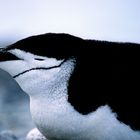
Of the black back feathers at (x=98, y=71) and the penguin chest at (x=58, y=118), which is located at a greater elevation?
the black back feathers at (x=98, y=71)

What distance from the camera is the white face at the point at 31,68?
7.78 feet

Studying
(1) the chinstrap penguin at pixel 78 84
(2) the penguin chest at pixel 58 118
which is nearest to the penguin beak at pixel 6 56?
(1) the chinstrap penguin at pixel 78 84

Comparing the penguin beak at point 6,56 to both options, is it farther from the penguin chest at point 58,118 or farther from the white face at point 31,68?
the penguin chest at point 58,118

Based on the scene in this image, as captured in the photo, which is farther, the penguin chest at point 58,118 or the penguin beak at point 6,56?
the penguin beak at point 6,56

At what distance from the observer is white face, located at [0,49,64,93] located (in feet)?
7.78

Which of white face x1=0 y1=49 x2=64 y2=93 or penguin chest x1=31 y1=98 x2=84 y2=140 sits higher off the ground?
white face x1=0 y1=49 x2=64 y2=93

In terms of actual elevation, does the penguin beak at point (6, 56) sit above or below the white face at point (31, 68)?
above

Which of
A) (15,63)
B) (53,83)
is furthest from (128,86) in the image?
(15,63)

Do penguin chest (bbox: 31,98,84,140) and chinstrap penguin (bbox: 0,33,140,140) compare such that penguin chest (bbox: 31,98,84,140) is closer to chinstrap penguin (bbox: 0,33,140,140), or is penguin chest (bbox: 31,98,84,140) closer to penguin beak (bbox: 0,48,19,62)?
chinstrap penguin (bbox: 0,33,140,140)

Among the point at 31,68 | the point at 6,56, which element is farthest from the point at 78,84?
the point at 6,56

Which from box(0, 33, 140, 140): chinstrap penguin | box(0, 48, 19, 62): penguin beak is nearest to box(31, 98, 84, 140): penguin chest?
box(0, 33, 140, 140): chinstrap penguin

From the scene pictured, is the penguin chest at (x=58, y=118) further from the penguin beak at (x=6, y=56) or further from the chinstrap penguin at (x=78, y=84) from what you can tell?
the penguin beak at (x=6, y=56)

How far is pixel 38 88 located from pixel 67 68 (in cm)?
13

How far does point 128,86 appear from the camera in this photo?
2.34 meters
